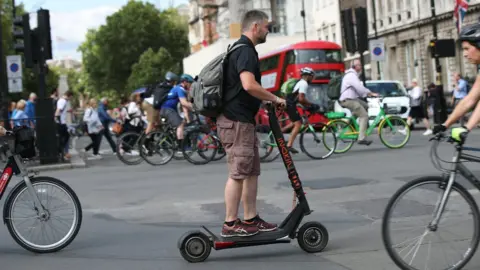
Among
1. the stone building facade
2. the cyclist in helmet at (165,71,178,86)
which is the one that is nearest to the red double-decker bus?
the stone building facade

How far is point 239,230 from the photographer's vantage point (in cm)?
619

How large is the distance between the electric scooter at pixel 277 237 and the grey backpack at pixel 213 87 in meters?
0.40

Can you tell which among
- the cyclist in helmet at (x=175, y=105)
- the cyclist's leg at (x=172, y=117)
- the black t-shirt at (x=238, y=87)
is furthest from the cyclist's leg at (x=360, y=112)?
the black t-shirt at (x=238, y=87)

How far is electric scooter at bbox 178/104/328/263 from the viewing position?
613 centimetres

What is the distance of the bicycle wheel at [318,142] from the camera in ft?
50.9

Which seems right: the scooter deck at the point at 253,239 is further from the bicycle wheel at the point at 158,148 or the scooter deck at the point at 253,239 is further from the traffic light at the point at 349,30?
the traffic light at the point at 349,30

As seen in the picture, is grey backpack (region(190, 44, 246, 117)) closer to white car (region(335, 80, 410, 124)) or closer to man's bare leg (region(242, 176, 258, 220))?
man's bare leg (region(242, 176, 258, 220))

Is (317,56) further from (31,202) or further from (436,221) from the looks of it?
(436,221)

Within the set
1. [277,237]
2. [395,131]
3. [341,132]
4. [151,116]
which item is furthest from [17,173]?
[151,116]

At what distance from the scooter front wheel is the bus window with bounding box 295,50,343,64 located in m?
27.9

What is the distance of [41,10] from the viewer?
17.7m

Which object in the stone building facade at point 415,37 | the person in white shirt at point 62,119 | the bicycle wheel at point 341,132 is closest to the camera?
the bicycle wheel at point 341,132

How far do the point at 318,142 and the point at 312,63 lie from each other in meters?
18.2

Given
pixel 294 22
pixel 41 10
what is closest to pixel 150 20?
pixel 294 22
